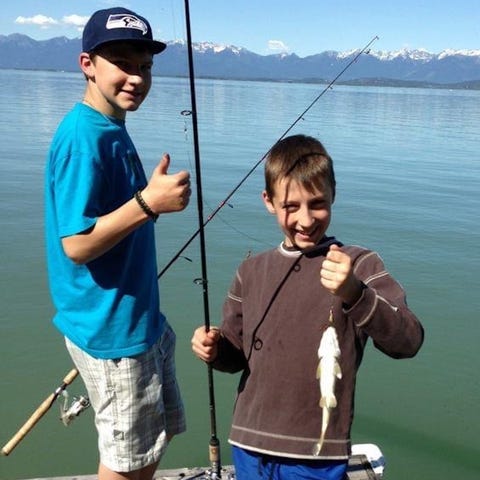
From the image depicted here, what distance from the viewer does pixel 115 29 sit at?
2.44 m

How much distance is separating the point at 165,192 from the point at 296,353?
0.77 metres

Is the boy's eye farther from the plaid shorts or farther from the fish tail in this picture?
the plaid shorts

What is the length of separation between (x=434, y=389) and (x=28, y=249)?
5.97 metres

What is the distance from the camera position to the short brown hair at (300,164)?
2299mm

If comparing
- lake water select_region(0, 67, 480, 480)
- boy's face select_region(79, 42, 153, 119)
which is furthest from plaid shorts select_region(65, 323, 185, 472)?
lake water select_region(0, 67, 480, 480)

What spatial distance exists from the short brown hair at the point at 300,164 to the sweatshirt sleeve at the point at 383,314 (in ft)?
1.11

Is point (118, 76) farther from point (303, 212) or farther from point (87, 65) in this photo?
point (303, 212)

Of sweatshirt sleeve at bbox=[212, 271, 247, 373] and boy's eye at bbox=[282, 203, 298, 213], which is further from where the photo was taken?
sweatshirt sleeve at bbox=[212, 271, 247, 373]

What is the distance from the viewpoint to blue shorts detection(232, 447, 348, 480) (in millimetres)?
2260

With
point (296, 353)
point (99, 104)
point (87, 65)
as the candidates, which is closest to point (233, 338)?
point (296, 353)

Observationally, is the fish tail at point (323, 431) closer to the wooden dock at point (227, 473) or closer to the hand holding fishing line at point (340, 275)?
the hand holding fishing line at point (340, 275)

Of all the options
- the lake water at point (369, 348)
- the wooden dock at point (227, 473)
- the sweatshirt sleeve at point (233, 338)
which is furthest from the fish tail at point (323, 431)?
the lake water at point (369, 348)

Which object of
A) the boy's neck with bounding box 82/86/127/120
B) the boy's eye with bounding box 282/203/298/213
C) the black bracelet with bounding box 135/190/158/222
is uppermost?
the boy's neck with bounding box 82/86/127/120

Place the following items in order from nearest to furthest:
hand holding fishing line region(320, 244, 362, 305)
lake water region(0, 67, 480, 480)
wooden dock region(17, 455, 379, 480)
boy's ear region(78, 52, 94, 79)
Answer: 1. hand holding fishing line region(320, 244, 362, 305)
2. boy's ear region(78, 52, 94, 79)
3. wooden dock region(17, 455, 379, 480)
4. lake water region(0, 67, 480, 480)
